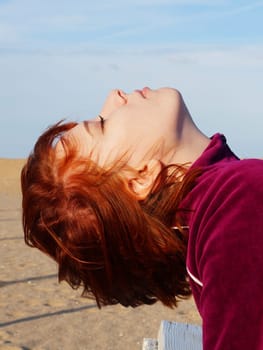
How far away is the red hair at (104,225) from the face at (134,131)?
4 cm

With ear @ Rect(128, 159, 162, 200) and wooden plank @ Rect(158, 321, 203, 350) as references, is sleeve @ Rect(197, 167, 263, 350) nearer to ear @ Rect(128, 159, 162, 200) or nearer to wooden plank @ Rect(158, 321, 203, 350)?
ear @ Rect(128, 159, 162, 200)

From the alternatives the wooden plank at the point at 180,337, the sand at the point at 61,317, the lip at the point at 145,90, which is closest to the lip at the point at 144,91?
the lip at the point at 145,90

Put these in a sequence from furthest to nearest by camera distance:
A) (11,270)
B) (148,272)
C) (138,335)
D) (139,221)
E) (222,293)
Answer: (11,270)
(138,335)
(148,272)
(139,221)
(222,293)

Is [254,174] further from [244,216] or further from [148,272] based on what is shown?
[148,272]

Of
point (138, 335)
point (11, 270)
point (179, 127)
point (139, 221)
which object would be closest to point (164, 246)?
point (139, 221)

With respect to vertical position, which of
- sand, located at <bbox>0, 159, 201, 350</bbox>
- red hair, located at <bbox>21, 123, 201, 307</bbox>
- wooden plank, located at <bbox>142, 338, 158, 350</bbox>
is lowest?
sand, located at <bbox>0, 159, 201, 350</bbox>

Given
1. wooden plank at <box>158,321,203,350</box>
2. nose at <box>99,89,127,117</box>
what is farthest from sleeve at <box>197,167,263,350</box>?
wooden plank at <box>158,321,203,350</box>

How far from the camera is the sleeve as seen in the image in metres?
1.48

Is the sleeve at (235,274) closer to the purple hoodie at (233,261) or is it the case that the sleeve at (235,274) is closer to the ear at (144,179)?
the purple hoodie at (233,261)

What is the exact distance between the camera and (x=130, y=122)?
1.90 metres

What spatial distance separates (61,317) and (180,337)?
4.30 metres

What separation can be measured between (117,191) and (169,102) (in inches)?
10.8

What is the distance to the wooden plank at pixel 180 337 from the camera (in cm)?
299

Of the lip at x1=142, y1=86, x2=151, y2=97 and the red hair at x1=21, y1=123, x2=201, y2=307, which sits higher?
the lip at x1=142, y1=86, x2=151, y2=97
